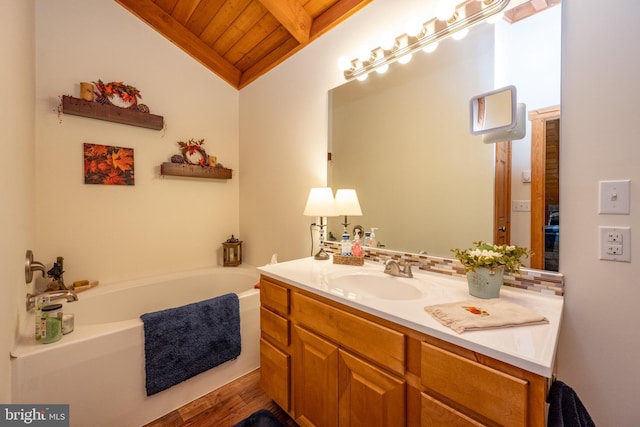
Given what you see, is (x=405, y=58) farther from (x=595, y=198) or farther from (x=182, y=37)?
(x=182, y=37)

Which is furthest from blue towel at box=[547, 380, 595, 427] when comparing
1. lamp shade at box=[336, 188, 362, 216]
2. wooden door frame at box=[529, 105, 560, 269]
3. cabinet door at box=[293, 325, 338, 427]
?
lamp shade at box=[336, 188, 362, 216]

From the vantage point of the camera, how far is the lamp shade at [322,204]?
1770 mm

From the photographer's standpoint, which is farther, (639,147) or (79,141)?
(79,141)

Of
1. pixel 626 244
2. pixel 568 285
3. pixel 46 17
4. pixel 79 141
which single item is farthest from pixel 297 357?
pixel 46 17

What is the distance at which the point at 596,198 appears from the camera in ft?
3.04

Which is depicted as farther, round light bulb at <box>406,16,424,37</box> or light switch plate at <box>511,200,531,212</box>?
round light bulb at <box>406,16,424,37</box>

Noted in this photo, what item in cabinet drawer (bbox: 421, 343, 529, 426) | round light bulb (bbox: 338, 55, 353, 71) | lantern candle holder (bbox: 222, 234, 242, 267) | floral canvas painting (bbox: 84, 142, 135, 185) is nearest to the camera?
cabinet drawer (bbox: 421, 343, 529, 426)

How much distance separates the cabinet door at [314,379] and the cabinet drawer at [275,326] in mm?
70

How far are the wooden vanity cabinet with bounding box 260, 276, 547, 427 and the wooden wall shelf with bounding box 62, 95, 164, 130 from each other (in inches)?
71.6

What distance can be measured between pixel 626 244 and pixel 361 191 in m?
1.19

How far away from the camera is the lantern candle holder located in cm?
275

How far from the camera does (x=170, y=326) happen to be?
5.03ft

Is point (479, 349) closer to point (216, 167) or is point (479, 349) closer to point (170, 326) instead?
point (170, 326)

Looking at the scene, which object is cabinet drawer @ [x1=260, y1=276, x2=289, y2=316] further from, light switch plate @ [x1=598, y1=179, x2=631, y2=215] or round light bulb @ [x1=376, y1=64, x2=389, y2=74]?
round light bulb @ [x1=376, y1=64, x2=389, y2=74]
